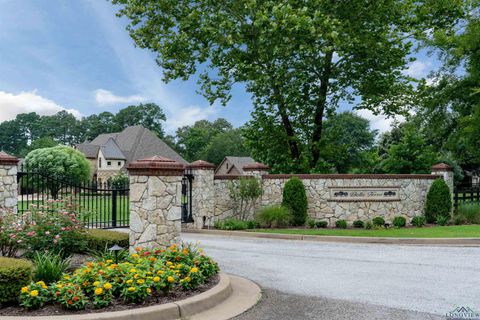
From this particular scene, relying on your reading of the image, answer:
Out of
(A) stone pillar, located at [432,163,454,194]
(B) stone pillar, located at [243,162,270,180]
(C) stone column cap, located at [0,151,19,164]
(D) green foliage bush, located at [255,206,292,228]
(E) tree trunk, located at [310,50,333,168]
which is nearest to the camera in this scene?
(C) stone column cap, located at [0,151,19,164]

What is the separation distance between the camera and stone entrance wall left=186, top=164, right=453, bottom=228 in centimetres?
1775

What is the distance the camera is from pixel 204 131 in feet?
282

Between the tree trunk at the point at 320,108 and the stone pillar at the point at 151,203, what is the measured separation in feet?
47.9

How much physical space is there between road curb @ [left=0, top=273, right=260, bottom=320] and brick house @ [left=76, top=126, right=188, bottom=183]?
166 feet

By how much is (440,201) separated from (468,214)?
1.22m

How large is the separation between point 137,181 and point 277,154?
16078 mm

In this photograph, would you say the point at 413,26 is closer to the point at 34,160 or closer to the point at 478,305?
the point at 478,305

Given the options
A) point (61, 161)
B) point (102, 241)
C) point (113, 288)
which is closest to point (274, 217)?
point (102, 241)

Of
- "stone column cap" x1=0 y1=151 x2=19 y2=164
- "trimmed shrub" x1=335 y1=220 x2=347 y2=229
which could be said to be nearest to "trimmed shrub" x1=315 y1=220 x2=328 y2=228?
"trimmed shrub" x1=335 y1=220 x2=347 y2=229

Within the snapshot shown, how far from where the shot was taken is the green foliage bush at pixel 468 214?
17547 mm

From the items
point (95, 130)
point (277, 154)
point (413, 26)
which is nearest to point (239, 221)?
point (277, 154)

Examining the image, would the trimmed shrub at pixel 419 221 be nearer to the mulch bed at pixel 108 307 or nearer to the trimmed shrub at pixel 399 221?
the trimmed shrub at pixel 399 221

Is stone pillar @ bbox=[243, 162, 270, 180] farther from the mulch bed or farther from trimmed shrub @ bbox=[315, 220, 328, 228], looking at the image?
the mulch bed

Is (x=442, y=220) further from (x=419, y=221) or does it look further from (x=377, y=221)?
(x=377, y=221)
